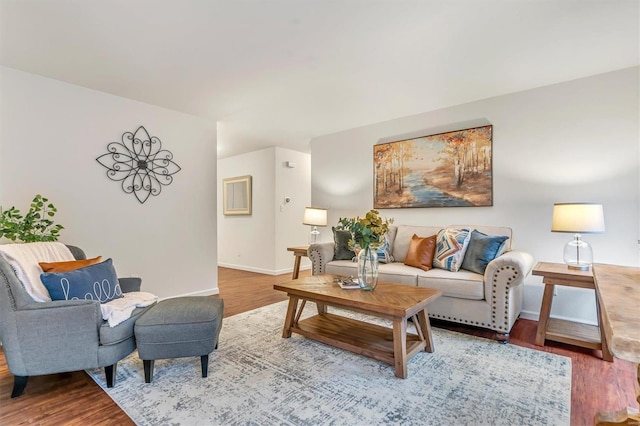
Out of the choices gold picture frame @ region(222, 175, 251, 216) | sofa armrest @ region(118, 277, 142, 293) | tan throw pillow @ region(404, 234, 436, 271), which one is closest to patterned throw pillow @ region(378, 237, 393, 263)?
tan throw pillow @ region(404, 234, 436, 271)

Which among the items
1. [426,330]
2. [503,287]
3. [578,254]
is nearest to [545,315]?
[503,287]

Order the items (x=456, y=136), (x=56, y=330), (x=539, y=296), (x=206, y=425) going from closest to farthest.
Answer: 1. (x=206, y=425)
2. (x=56, y=330)
3. (x=539, y=296)
4. (x=456, y=136)

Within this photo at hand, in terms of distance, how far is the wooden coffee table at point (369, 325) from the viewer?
2.00 metres

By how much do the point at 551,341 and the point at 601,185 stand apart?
1519 millimetres

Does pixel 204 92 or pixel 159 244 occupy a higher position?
pixel 204 92

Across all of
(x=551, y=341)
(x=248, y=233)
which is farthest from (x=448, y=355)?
(x=248, y=233)

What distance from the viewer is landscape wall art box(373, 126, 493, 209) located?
11.4 feet

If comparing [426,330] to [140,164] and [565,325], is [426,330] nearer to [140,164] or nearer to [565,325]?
[565,325]

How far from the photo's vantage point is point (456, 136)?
3.63 meters

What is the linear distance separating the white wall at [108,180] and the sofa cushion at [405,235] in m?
2.46

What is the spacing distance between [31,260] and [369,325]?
8.23 feet

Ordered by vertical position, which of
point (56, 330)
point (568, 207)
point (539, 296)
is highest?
point (568, 207)

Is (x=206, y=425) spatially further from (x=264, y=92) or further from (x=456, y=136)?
(x=456, y=136)

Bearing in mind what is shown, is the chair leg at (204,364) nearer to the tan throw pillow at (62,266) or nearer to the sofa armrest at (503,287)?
the tan throw pillow at (62,266)
